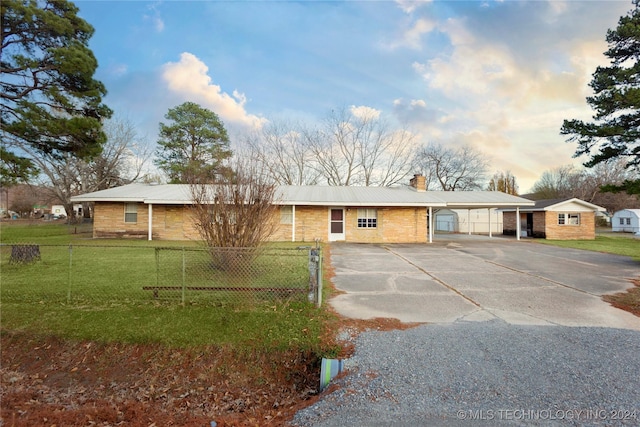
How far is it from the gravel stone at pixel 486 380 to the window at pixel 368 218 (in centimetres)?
1408

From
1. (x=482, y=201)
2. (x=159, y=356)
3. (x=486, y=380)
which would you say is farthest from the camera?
(x=482, y=201)

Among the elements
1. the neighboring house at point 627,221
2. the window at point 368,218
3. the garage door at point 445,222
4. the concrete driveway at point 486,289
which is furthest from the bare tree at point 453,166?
the concrete driveway at point 486,289

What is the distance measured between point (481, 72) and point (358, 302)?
1150 cm

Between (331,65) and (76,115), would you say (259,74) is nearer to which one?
(331,65)

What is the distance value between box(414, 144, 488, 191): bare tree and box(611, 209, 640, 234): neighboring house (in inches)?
561

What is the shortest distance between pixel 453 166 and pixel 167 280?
137ft

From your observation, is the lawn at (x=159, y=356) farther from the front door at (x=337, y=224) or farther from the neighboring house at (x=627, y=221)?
the neighboring house at (x=627, y=221)

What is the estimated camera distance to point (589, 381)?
3.01 metres

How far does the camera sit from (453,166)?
41.4 meters

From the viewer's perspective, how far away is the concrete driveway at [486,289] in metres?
5.09

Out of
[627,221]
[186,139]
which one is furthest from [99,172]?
[627,221]

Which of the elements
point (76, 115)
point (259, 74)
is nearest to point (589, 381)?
point (259, 74)

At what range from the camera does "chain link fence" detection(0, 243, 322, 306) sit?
215 inches

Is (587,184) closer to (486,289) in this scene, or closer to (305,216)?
(305,216)
